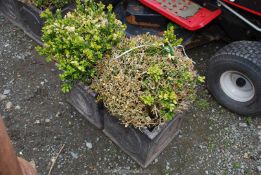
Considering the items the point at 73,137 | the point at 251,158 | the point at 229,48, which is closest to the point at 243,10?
the point at 229,48

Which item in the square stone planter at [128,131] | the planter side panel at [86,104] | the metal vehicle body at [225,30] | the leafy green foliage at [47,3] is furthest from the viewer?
the leafy green foliage at [47,3]

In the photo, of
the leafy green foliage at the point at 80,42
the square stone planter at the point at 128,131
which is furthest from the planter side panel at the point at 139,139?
the leafy green foliage at the point at 80,42

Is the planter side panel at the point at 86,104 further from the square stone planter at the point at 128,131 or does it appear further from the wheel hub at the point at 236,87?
the wheel hub at the point at 236,87

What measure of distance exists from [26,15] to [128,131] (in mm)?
1578

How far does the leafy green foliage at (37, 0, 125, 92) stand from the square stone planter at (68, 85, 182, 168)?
0.17m

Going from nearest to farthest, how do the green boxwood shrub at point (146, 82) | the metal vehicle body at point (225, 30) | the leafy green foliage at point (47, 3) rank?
the green boxwood shrub at point (146, 82) < the metal vehicle body at point (225, 30) < the leafy green foliage at point (47, 3)

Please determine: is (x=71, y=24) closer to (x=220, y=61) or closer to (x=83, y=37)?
(x=83, y=37)

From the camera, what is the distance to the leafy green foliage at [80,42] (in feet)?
7.23

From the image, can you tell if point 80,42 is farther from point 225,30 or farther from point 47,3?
point 225,30

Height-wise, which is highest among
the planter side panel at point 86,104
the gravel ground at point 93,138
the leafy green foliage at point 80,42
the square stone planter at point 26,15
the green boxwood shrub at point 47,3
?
the leafy green foliage at point 80,42

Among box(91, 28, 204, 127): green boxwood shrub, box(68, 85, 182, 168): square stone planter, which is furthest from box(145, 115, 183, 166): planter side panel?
box(91, 28, 204, 127): green boxwood shrub

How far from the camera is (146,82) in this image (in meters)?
2.13

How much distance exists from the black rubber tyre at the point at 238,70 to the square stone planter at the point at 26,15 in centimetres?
140

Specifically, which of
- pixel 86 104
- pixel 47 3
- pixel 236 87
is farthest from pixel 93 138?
pixel 47 3
